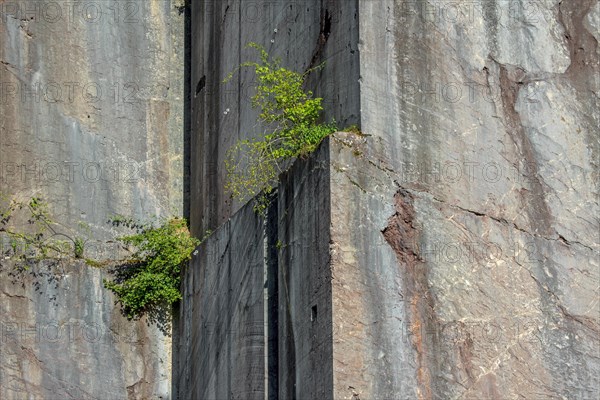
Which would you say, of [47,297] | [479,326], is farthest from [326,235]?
[47,297]

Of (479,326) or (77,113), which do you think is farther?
(77,113)

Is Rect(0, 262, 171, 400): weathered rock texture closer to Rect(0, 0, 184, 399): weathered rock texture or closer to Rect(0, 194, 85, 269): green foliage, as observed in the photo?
Rect(0, 0, 184, 399): weathered rock texture

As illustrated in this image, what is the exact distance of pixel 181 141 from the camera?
1332 cm

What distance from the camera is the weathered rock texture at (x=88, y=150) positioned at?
40.0 ft

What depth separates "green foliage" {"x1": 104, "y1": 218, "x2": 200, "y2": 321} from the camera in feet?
40.7

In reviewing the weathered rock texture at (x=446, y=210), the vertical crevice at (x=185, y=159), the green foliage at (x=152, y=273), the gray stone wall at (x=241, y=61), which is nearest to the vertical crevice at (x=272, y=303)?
the weathered rock texture at (x=446, y=210)

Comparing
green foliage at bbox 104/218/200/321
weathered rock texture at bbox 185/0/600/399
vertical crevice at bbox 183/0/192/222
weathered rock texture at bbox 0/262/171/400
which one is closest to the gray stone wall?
weathered rock texture at bbox 185/0/600/399

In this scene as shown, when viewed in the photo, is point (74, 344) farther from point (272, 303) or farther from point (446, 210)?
point (446, 210)

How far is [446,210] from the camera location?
1032cm

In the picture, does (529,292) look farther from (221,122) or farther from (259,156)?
(221,122)

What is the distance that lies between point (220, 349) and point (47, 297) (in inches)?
68.7

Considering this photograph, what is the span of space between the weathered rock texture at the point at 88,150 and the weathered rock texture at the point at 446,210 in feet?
4.12

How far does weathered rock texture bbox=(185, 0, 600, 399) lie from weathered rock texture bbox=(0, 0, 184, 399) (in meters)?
1.25

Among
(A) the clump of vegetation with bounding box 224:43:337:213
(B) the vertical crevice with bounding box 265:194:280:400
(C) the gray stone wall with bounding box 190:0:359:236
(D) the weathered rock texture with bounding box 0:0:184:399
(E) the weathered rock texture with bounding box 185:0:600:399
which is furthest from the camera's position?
(D) the weathered rock texture with bounding box 0:0:184:399
